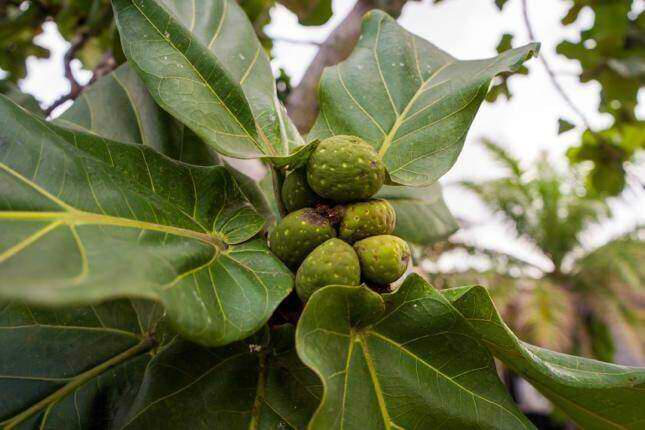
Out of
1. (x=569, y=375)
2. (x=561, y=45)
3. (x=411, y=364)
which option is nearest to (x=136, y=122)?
(x=411, y=364)

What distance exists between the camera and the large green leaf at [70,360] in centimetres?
67

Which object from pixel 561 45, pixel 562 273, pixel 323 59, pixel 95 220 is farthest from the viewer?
pixel 562 273

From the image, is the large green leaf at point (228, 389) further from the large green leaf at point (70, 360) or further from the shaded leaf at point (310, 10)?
the shaded leaf at point (310, 10)

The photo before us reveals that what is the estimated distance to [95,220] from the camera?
0.52 meters

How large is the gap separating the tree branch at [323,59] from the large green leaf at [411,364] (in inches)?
32.6

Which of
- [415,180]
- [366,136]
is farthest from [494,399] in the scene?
[366,136]

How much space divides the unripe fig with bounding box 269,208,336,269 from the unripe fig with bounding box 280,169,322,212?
0.11 feet

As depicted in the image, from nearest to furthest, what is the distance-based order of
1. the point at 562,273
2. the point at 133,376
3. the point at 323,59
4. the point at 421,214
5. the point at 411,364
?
the point at 411,364, the point at 133,376, the point at 421,214, the point at 323,59, the point at 562,273

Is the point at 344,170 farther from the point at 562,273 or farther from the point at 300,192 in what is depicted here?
the point at 562,273

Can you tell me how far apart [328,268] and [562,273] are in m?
8.32

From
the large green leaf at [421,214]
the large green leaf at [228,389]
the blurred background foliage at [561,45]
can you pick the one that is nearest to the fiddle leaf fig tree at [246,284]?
the large green leaf at [228,389]

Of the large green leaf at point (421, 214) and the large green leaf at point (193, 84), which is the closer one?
the large green leaf at point (193, 84)

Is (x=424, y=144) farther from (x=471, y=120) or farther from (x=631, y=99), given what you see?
(x=631, y=99)

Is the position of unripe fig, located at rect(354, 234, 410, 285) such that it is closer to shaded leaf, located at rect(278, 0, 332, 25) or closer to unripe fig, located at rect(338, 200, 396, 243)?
unripe fig, located at rect(338, 200, 396, 243)
